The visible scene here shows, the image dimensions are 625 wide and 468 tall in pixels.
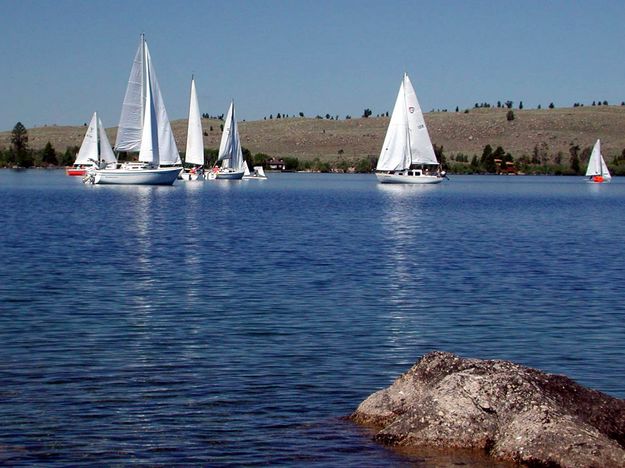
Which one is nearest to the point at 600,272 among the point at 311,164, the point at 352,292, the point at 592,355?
the point at 352,292

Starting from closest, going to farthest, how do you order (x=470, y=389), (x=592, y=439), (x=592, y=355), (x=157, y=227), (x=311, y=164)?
(x=592, y=439), (x=470, y=389), (x=592, y=355), (x=157, y=227), (x=311, y=164)

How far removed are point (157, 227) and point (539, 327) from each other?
25571mm

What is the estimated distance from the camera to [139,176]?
79.6 m

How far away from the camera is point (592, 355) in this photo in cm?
1516

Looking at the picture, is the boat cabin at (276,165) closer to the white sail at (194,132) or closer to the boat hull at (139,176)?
the white sail at (194,132)

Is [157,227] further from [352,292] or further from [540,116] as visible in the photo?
[540,116]

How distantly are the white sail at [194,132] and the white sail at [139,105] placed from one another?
976 cm

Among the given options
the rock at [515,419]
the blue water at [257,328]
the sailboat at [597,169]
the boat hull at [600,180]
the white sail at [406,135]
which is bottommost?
the boat hull at [600,180]

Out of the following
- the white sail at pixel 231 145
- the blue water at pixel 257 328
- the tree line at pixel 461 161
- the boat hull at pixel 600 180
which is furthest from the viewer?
the tree line at pixel 461 161

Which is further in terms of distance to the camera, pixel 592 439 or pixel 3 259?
pixel 3 259

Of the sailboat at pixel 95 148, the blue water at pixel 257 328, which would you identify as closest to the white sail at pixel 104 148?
the sailboat at pixel 95 148

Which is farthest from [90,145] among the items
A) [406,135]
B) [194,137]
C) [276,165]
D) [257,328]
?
[257,328]

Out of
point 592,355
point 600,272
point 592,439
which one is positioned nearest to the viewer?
point 592,439

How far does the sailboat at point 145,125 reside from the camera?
7406cm
